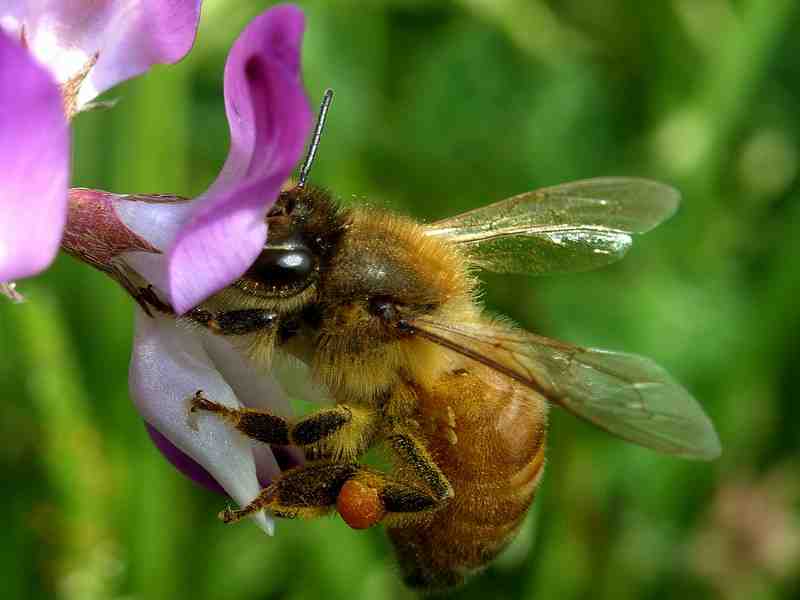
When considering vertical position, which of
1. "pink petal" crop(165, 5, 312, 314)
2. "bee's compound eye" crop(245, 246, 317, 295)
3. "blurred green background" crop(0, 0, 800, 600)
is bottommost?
"blurred green background" crop(0, 0, 800, 600)

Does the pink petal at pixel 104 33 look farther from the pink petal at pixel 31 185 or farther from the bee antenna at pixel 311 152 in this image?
the pink petal at pixel 31 185

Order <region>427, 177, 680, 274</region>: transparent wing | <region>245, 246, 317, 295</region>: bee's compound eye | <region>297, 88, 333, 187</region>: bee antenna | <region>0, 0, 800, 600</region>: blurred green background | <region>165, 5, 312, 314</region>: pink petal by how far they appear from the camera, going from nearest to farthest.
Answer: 1. <region>165, 5, 312, 314</region>: pink petal
2. <region>245, 246, 317, 295</region>: bee's compound eye
3. <region>297, 88, 333, 187</region>: bee antenna
4. <region>427, 177, 680, 274</region>: transparent wing
5. <region>0, 0, 800, 600</region>: blurred green background

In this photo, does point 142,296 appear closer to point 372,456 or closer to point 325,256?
point 325,256

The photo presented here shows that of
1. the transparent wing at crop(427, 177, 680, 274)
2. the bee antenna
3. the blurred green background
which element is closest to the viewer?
the bee antenna

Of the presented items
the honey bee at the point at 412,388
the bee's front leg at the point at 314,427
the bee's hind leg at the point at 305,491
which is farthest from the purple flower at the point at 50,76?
the bee's hind leg at the point at 305,491

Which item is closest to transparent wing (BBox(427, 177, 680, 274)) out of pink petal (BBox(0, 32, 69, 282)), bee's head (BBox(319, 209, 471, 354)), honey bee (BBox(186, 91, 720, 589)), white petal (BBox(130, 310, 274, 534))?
honey bee (BBox(186, 91, 720, 589))

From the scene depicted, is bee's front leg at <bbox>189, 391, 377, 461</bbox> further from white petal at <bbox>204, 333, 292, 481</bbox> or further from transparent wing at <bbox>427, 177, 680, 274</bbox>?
transparent wing at <bbox>427, 177, 680, 274</bbox>

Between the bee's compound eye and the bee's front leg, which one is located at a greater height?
the bee's compound eye
